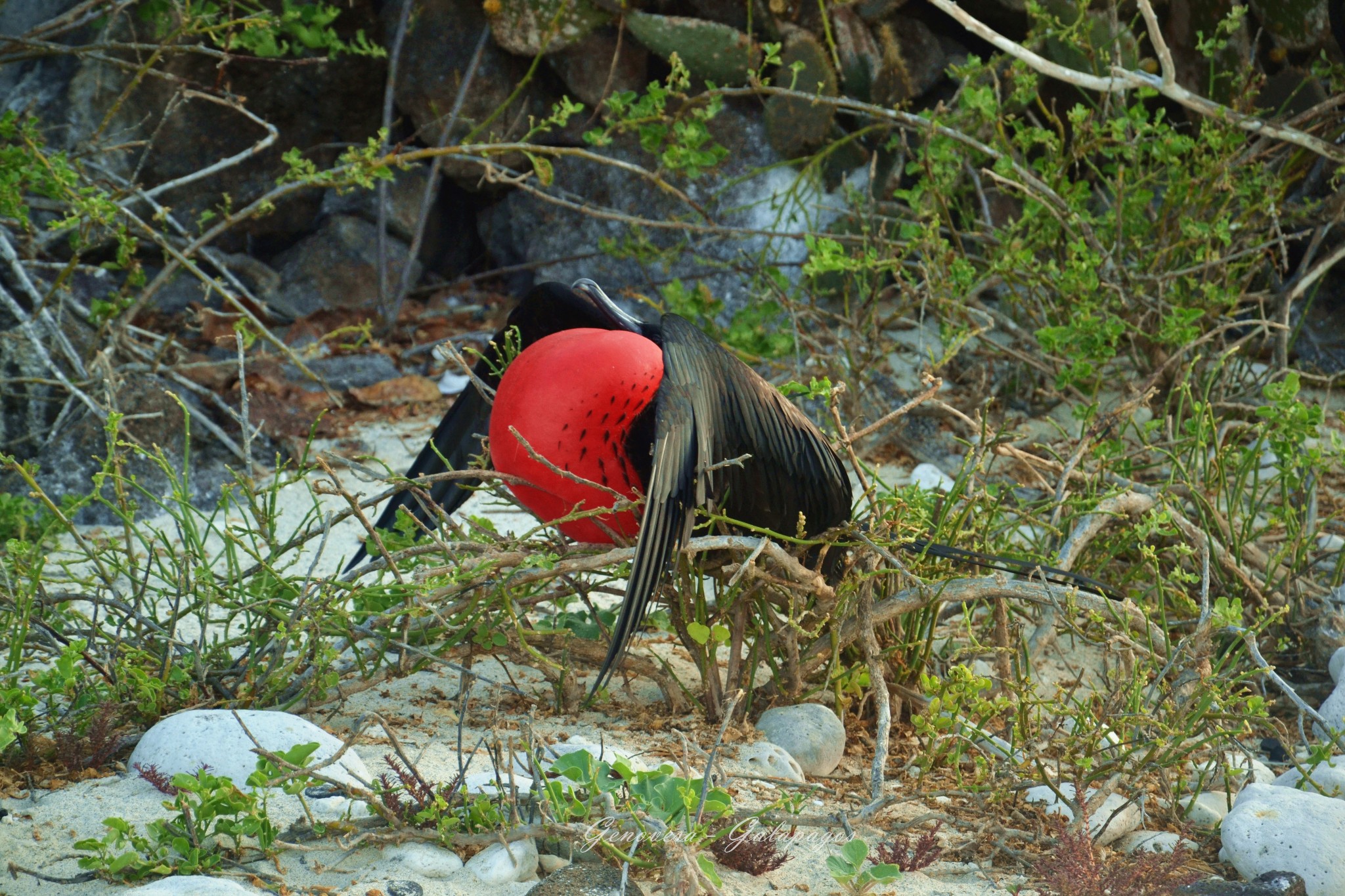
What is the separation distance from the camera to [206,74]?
3670 mm

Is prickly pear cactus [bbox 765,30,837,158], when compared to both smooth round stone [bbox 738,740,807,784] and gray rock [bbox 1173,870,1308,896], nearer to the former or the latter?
smooth round stone [bbox 738,740,807,784]

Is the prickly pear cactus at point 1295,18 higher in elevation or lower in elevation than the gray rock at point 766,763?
higher

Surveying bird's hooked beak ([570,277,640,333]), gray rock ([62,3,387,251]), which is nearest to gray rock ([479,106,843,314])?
gray rock ([62,3,387,251])

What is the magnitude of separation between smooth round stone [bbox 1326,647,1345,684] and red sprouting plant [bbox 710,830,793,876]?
1045mm

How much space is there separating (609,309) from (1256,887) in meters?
1.06

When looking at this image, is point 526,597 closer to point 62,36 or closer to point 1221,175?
point 1221,175

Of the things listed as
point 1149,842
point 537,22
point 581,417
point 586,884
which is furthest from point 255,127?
point 1149,842

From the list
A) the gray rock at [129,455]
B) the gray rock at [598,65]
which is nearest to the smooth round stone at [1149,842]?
the gray rock at [129,455]

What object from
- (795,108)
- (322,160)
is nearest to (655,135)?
(795,108)

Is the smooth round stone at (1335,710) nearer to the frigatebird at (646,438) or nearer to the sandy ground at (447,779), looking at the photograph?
the frigatebird at (646,438)

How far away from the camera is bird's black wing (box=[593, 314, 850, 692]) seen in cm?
128

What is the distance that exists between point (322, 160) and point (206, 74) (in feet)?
1.37

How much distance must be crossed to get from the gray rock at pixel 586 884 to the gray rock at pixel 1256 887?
551 mm

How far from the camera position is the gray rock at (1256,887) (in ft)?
3.98
